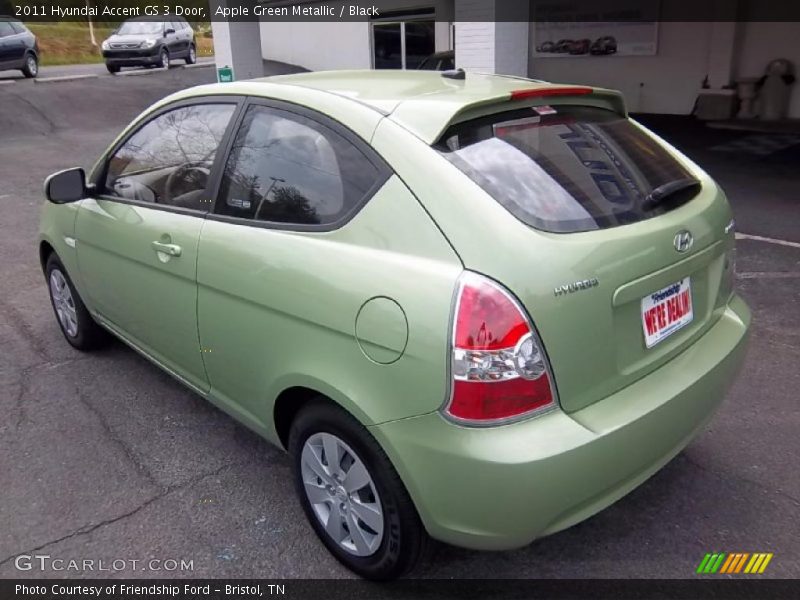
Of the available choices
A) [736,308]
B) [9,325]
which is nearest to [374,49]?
[9,325]

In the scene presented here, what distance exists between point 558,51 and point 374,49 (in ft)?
18.6

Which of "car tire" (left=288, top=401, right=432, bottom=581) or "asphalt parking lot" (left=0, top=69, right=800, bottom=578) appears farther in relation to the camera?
"asphalt parking lot" (left=0, top=69, right=800, bottom=578)

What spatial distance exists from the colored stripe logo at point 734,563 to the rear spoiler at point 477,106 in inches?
71.1

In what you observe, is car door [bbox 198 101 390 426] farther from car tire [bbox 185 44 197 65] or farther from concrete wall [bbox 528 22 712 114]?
car tire [bbox 185 44 197 65]

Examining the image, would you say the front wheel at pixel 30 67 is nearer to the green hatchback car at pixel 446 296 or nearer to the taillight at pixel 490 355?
the green hatchback car at pixel 446 296

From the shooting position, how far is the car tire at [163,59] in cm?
2358

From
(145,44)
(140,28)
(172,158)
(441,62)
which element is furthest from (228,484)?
(140,28)

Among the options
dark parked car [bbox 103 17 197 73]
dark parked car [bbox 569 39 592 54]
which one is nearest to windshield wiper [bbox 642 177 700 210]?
dark parked car [bbox 569 39 592 54]

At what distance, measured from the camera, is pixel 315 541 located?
109 inches

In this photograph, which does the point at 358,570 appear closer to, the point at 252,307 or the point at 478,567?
the point at 478,567

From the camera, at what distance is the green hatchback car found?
2072 millimetres

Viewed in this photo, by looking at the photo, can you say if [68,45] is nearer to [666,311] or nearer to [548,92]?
[548,92]

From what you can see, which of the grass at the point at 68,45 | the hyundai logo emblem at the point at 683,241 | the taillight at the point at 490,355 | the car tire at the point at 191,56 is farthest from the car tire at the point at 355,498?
the grass at the point at 68,45

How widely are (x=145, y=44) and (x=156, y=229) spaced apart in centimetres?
2238
